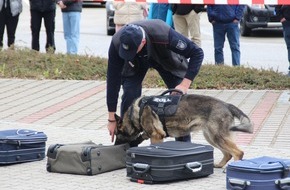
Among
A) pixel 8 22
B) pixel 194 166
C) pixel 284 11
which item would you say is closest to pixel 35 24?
pixel 8 22

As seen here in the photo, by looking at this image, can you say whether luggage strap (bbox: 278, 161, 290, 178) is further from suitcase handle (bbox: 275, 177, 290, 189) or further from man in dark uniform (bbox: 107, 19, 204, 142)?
man in dark uniform (bbox: 107, 19, 204, 142)

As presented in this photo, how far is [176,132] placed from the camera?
330 inches

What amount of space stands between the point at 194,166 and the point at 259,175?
2.73 feet

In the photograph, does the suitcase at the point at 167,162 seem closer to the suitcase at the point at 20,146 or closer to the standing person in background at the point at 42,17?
the suitcase at the point at 20,146

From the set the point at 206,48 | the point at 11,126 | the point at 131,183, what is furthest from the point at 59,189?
the point at 206,48

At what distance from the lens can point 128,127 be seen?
8.52 meters

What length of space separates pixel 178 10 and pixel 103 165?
7499 mm

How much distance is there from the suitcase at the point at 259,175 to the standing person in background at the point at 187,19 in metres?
8.28

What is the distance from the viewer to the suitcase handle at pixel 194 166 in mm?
7825

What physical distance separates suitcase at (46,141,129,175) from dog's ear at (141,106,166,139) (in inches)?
13.5

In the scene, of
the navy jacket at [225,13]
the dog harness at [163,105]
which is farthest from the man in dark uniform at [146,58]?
the navy jacket at [225,13]

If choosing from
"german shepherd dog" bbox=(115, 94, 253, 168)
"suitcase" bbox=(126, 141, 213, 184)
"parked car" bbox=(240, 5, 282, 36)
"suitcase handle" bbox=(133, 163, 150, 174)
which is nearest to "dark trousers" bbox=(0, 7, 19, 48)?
"parked car" bbox=(240, 5, 282, 36)

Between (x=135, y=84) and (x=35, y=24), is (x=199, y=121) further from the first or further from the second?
(x=35, y=24)

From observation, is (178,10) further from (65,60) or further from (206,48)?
(206,48)
